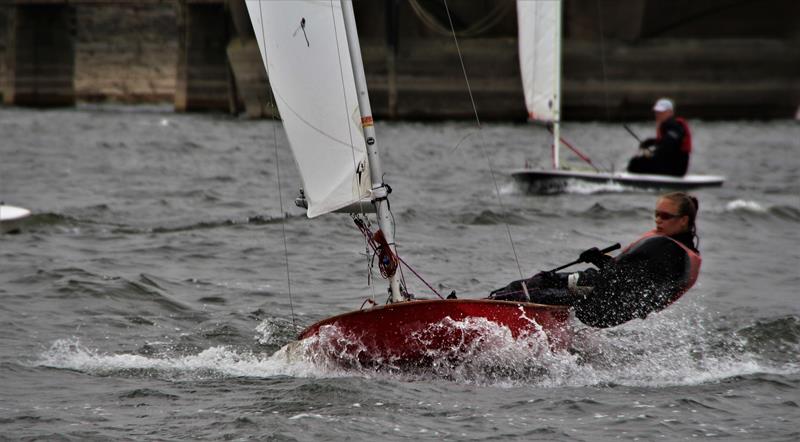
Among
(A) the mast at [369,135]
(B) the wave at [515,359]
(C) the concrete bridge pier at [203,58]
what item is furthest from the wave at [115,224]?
(C) the concrete bridge pier at [203,58]

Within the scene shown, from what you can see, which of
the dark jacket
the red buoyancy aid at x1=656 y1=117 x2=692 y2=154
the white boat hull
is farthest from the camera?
the white boat hull

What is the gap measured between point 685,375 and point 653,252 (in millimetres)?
822

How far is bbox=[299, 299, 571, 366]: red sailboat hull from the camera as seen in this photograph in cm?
788

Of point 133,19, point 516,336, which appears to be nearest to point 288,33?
point 516,336

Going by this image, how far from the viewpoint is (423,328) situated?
7.92 metres

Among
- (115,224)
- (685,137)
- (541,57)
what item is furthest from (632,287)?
(541,57)

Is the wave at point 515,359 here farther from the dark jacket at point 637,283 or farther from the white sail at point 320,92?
the white sail at point 320,92

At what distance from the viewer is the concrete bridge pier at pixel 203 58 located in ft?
160

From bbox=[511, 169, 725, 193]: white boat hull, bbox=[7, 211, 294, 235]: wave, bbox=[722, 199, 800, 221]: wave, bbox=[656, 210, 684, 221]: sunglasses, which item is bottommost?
bbox=[7, 211, 294, 235]: wave

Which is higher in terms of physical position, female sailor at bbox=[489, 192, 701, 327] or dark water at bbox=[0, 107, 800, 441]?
female sailor at bbox=[489, 192, 701, 327]

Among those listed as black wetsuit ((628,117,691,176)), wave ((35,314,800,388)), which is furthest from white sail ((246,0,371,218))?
black wetsuit ((628,117,691,176))

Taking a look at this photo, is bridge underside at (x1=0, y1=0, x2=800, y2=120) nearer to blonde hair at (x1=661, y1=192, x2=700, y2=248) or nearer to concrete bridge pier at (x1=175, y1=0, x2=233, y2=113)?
concrete bridge pier at (x1=175, y1=0, x2=233, y2=113)

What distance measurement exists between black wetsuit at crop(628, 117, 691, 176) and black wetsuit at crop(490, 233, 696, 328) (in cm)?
1005

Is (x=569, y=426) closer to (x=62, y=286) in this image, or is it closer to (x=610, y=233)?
(x=62, y=286)
